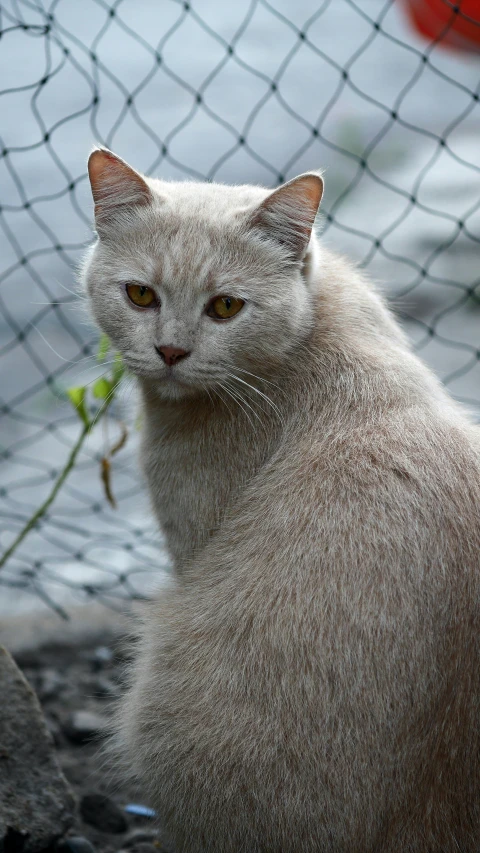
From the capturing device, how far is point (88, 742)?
3.03 metres

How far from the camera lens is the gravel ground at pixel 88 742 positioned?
8.70ft

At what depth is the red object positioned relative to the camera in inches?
199

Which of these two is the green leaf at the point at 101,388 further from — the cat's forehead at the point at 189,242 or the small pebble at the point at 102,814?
the small pebble at the point at 102,814

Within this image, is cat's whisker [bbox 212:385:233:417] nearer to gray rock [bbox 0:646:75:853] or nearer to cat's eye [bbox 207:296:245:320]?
cat's eye [bbox 207:296:245:320]

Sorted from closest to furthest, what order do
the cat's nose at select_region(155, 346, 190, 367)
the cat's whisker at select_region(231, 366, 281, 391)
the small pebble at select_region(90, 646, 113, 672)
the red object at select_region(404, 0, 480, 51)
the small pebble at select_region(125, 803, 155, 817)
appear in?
1. the cat's nose at select_region(155, 346, 190, 367)
2. the cat's whisker at select_region(231, 366, 281, 391)
3. the small pebble at select_region(125, 803, 155, 817)
4. the small pebble at select_region(90, 646, 113, 672)
5. the red object at select_region(404, 0, 480, 51)

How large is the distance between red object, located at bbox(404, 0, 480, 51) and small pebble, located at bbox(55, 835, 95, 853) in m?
4.25

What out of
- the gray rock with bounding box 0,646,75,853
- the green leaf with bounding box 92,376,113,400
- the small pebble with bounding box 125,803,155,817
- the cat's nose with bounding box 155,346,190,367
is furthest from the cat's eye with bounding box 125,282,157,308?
the small pebble with bounding box 125,803,155,817

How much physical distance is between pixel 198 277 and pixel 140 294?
0.16 meters

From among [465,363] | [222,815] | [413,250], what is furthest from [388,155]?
[222,815]

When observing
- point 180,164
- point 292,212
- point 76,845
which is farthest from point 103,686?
point 180,164

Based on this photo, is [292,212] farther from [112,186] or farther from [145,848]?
[145,848]

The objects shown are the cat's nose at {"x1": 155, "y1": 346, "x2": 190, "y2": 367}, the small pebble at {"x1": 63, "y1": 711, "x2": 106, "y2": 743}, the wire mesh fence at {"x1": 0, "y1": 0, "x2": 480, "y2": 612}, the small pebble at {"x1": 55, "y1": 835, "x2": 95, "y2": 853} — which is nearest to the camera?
the cat's nose at {"x1": 155, "y1": 346, "x2": 190, "y2": 367}

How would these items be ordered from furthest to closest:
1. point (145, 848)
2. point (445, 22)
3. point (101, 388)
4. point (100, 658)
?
point (445, 22), point (100, 658), point (101, 388), point (145, 848)

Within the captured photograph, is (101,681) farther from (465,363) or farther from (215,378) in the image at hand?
(465,363)
